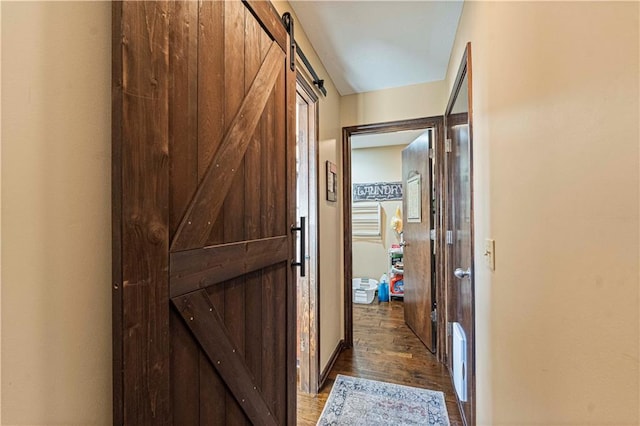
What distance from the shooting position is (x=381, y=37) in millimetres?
1901

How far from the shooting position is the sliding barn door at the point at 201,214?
0.64m

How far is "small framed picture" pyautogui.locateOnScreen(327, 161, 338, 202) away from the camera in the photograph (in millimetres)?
2316

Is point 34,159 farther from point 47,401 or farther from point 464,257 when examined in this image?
point 464,257

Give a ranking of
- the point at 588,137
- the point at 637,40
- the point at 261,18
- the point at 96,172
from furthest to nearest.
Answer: the point at 261,18
the point at 96,172
the point at 588,137
the point at 637,40

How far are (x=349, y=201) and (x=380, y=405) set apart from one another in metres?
1.64

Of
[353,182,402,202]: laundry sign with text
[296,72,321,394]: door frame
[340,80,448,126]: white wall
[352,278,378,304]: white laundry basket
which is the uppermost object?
[340,80,448,126]: white wall

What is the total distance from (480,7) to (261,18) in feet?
3.19

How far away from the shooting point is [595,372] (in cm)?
52

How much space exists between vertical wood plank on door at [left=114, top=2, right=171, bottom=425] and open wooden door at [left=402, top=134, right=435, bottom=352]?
239cm

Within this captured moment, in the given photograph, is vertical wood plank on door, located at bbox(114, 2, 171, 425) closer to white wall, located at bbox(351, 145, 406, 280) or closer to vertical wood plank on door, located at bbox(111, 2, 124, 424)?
vertical wood plank on door, located at bbox(111, 2, 124, 424)

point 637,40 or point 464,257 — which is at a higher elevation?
point 637,40

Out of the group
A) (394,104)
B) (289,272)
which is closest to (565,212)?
(289,272)

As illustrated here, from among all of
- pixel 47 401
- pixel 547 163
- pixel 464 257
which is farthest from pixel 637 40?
pixel 464 257

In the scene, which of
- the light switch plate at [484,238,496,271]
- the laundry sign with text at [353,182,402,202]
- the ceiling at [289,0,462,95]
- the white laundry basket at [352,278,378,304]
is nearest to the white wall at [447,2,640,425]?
the light switch plate at [484,238,496,271]
